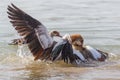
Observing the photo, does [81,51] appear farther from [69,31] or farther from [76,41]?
[69,31]

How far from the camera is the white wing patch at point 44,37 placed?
995 cm

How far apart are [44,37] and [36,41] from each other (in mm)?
280

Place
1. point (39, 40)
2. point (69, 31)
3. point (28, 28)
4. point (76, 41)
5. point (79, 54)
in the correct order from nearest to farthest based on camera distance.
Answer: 1. point (39, 40)
2. point (28, 28)
3. point (79, 54)
4. point (76, 41)
5. point (69, 31)

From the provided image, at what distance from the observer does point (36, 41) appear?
10172 millimetres

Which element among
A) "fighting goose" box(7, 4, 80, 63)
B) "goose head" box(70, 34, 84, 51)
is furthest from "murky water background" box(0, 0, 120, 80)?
"goose head" box(70, 34, 84, 51)

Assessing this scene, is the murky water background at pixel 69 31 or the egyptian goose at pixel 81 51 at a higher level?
the egyptian goose at pixel 81 51

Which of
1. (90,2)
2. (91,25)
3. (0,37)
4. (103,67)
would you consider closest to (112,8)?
(90,2)

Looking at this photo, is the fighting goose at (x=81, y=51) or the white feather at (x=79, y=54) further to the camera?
the fighting goose at (x=81, y=51)

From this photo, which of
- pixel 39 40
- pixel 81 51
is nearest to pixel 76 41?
pixel 81 51

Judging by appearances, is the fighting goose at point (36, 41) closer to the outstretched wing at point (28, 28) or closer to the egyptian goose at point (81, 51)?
the outstretched wing at point (28, 28)

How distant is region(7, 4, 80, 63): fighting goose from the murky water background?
32 cm

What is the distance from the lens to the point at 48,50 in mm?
10172

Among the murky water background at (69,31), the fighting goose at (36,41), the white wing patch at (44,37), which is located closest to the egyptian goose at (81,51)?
the murky water background at (69,31)

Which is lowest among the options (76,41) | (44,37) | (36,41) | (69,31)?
(69,31)
